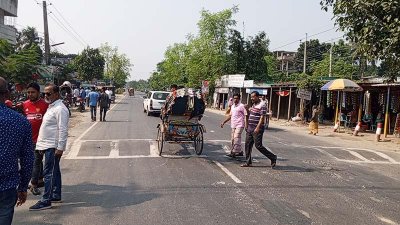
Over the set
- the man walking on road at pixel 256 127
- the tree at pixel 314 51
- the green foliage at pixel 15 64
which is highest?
the tree at pixel 314 51

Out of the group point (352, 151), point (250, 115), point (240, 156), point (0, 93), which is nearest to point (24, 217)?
point (0, 93)

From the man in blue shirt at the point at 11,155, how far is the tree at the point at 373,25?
9.29 metres

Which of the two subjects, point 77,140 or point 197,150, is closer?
point 197,150

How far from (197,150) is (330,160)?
3791 mm

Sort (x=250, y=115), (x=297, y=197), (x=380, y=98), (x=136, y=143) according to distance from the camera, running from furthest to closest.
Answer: (x=380, y=98) → (x=136, y=143) → (x=250, y=115) → (x=297, y=197)

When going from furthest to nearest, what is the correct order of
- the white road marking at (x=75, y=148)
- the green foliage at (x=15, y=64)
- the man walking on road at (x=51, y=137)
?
the green foliage at (x=15, y=64) < the white road marking at (x=75, y=148) < the man walking on road at (x=51, y=137)

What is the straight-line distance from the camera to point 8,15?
130 ft

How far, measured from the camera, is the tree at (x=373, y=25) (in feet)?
34.6

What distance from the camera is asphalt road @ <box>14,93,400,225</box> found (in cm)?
608

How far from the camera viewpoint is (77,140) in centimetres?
1450

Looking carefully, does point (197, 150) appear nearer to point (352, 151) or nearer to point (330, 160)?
point (330, 160)

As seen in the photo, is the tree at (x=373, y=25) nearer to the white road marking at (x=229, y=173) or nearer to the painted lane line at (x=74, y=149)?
the white road marking at (x=229, y=173)

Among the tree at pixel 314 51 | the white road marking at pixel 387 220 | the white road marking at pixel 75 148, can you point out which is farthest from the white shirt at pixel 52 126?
the tree at pixel 314 51

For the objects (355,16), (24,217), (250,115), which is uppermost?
(355,16)
